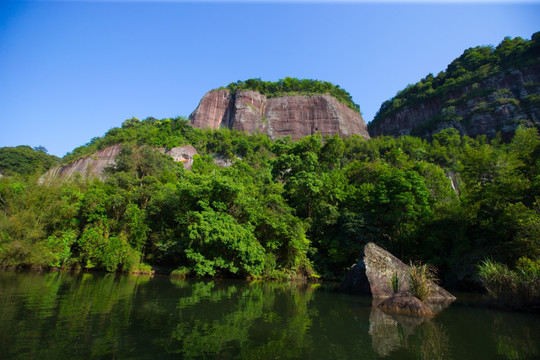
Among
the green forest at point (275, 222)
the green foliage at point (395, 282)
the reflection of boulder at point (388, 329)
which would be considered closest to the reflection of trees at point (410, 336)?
the reflection of boulder at point (388, 329)

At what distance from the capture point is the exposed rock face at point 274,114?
6259 cm

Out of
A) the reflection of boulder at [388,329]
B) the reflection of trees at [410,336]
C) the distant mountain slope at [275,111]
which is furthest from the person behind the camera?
the distant mountain slope at [275,111]

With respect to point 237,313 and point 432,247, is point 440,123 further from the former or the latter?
point 237,313

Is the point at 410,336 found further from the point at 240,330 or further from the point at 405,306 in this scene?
the point at 240,330

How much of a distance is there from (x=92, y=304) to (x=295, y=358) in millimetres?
6245

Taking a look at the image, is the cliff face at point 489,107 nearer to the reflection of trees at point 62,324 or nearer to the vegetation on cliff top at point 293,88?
the vegetation on cliff top at point 293,88

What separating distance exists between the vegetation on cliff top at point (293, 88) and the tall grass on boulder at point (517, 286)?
205 ft

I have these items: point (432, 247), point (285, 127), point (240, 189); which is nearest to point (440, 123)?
point (285, 127)

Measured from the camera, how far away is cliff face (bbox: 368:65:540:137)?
5516 centimetres

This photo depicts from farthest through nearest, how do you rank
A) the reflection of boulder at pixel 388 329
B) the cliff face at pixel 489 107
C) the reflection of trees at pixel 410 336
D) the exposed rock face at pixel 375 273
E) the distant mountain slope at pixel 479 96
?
the distant mountain slope at pixel 479 96, the cliff face at pixel 489 107, the exposed rock face at pixel 375 273, the reflection of boulder at pixel 388 329, the reflection of trees at pixel 410 336

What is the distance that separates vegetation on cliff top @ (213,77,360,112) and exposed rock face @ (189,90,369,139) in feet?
7.20

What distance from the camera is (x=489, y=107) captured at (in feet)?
193

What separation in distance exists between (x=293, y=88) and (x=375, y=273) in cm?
6446

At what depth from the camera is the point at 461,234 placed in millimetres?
16984
